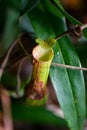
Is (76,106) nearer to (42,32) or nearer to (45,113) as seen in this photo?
(42,32)

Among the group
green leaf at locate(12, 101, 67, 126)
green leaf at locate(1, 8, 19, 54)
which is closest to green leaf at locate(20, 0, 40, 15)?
green leaf at locate(1, 8, 19, 54)

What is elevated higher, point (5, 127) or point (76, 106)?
point (76, 106)

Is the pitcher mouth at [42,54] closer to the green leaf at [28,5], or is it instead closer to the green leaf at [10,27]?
the green leaf at [28,5]

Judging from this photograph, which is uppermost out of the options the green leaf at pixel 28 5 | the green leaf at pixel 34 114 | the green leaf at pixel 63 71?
the green leaf at pixel 28 5

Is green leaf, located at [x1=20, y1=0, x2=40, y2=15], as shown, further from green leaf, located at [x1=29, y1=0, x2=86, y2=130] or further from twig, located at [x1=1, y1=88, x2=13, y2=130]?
twig, located at [x1=1, y1=88, x2=13, y2=130]

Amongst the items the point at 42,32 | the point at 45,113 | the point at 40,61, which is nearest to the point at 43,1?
the point at 42,32

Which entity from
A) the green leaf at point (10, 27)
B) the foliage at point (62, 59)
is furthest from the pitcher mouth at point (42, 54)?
the green leaf at point (10, 27)
